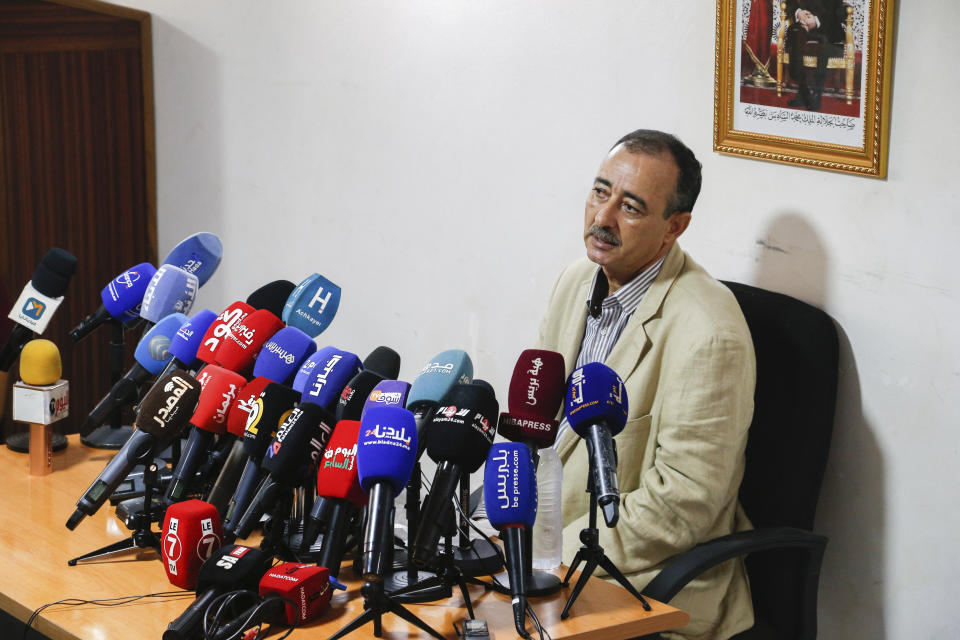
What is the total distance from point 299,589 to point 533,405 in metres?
0.47

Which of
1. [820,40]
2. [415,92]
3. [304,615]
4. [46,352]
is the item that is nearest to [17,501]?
[46,352]

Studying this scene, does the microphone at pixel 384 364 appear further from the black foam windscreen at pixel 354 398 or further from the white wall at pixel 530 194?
the white wall at pixel 530 194

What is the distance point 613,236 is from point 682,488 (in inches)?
23.1

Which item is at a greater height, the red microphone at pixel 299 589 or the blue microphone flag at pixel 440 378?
the blue microphone flag at pixel 440 378

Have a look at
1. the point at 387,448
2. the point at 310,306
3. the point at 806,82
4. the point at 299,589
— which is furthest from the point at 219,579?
the point at 806,82

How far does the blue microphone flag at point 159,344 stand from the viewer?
2521 millimetres

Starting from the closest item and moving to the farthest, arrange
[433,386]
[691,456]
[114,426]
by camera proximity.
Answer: [433,386], [691,456], [114,426]

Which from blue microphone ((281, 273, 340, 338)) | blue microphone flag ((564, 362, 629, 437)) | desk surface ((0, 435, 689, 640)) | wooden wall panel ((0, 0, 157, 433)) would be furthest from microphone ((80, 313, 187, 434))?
wooden wall panel ((0, 0, 157, 433))

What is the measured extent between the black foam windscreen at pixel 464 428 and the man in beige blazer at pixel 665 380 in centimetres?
64

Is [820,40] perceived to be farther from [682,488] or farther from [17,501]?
[17,501]

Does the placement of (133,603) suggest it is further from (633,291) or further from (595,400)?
(633,291)

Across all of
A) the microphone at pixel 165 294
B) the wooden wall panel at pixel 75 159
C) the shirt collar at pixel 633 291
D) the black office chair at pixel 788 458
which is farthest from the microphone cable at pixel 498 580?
the wooden wall panel at pixel 75 159

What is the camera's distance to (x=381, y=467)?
1.72 meters

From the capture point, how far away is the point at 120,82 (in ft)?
13.5
